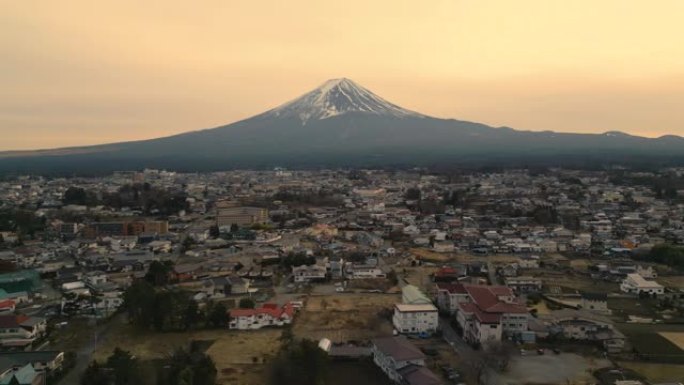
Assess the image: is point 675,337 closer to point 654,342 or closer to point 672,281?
point 654,342

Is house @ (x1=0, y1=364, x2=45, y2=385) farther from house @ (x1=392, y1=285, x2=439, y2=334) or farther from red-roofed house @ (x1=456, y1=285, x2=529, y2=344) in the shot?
red-roofed house @ (x1=456, y1=285, x2=529, y2=344)

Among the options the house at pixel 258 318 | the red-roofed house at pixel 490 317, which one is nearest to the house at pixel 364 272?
the house at pixel 258 318

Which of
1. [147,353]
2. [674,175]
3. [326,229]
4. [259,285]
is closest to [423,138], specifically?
[674,175]

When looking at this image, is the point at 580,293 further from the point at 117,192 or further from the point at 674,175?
the point at 674,175

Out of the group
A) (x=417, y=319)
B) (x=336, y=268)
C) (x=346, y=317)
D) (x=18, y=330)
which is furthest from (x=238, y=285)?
(x=417, y=319)

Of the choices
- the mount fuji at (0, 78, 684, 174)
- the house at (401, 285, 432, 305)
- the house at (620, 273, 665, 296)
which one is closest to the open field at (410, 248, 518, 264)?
the house at (620, 273, 665, 296)

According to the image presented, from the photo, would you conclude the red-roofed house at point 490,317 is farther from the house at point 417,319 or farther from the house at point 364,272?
the house at point 364,272

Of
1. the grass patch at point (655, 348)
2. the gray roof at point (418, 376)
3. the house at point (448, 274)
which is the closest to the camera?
the gray roof at point (418, 376)
